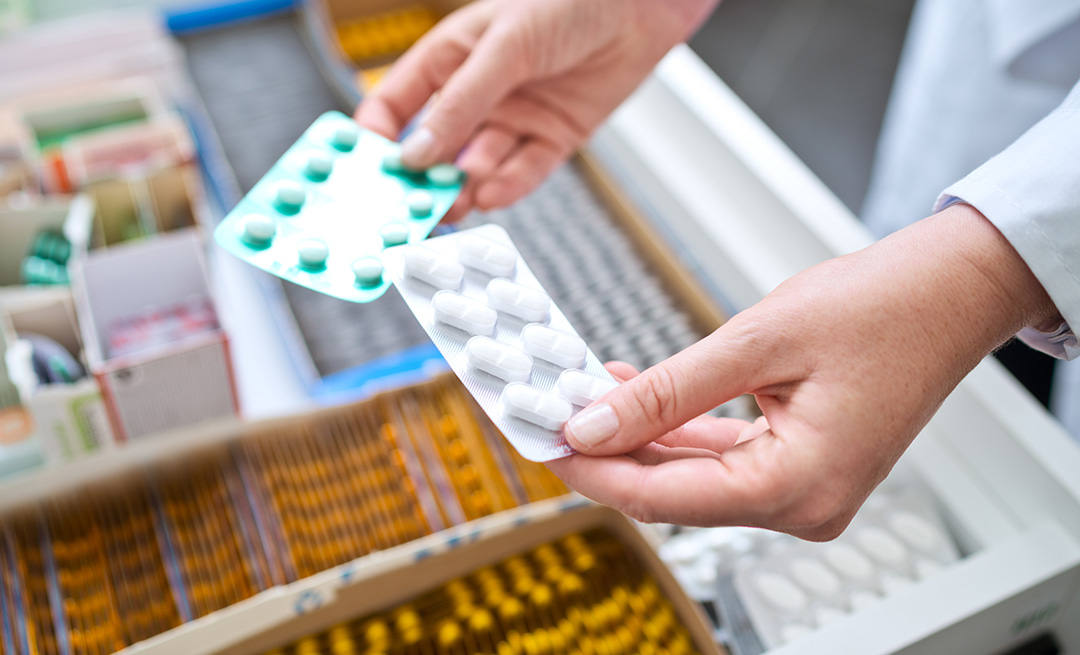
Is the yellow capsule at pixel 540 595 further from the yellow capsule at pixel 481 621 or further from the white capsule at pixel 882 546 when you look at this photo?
the white capsule at pixel 882 546

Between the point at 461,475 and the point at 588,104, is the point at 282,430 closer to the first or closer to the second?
the point at 461,475

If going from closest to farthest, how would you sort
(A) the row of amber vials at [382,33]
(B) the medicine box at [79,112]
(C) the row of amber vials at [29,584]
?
(C) the row of amber vials at [29,584] → (B) the medicine box at [79,112] → (A) the row of amber vials at [382,33]

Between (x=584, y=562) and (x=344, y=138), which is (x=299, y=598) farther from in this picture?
(x=344, y=138)

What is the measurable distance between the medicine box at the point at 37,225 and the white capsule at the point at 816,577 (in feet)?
3.39

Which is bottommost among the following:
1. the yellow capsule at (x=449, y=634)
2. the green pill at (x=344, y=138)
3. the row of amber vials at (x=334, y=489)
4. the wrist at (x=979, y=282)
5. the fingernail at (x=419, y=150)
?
the row of amber vials at (x=334, y=489)

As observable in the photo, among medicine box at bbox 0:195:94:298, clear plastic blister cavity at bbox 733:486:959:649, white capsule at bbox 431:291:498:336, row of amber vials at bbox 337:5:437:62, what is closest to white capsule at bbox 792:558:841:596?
clear plastic blister cavity at bbox 733:486:959:649

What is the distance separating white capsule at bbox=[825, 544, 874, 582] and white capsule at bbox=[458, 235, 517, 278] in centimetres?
48

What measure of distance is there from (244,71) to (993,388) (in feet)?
4.78

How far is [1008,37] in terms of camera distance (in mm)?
958

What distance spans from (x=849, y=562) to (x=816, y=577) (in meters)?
0.04

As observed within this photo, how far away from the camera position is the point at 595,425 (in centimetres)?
55

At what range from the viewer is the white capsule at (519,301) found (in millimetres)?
657

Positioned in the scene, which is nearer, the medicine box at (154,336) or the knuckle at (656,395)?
the knuckle at (656,395)

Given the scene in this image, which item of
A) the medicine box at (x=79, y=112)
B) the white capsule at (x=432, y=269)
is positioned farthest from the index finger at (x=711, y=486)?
the medicine box at (x=79, y=112)
